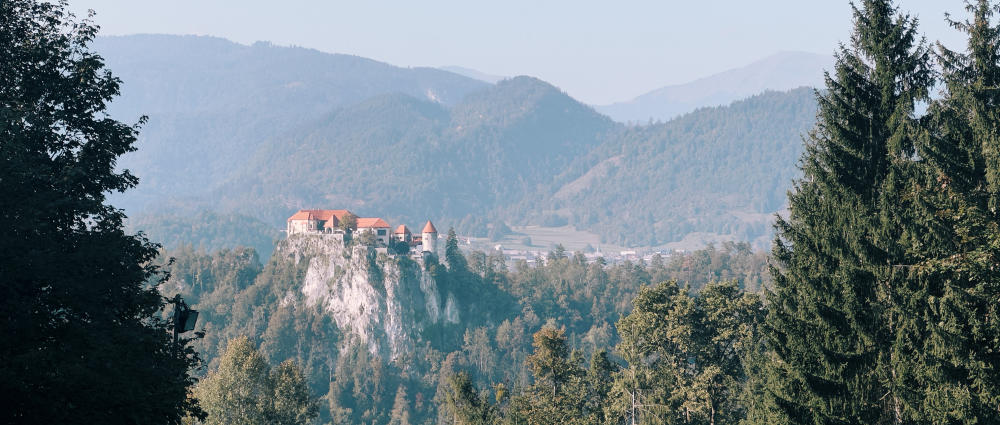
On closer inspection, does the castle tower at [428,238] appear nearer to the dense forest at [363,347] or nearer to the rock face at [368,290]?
the rock face at [368,290]

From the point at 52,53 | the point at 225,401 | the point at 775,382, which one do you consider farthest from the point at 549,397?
the point at 52,53

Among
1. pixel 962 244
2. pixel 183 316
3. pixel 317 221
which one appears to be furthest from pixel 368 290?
pixel 962 244

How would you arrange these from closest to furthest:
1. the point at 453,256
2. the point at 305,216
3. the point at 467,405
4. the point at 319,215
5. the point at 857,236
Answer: the point at 857,236, the point at 467,405, the point at 305,216, the point at 319,215, the point at 453,256

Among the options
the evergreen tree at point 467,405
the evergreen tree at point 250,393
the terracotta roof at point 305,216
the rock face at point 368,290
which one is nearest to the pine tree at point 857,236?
the evergreen tree at point 467,405

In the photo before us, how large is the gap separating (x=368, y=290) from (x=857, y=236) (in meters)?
135

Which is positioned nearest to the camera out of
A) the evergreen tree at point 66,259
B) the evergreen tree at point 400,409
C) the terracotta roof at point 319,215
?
the evergreen tree at point 66,259

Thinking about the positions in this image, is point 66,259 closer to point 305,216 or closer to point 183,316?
point 183,316

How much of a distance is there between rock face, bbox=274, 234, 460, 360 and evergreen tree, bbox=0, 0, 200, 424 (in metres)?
129

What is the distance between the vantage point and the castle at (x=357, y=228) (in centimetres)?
15638

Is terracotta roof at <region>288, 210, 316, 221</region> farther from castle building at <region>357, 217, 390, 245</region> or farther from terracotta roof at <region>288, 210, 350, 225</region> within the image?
castle building at <region>357, 217, 390, 245</region>

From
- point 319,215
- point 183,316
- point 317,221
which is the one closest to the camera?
point 183,316

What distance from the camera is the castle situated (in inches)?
6156

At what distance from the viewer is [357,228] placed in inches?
6171

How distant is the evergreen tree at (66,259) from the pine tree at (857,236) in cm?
1514
